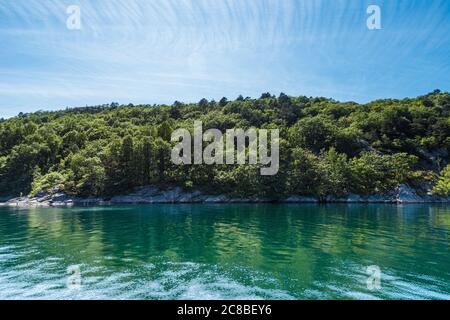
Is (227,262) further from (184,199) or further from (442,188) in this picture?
(442,188)

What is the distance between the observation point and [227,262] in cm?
1830

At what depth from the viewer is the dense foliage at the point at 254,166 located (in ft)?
243

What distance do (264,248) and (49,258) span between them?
12.7m

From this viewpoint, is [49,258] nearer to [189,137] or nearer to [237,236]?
[237,236]

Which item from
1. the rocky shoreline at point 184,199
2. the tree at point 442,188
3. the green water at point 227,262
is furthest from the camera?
the tree at point 442,188

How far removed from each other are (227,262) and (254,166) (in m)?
54.8

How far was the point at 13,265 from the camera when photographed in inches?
709

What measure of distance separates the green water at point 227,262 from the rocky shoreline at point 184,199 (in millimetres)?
40893

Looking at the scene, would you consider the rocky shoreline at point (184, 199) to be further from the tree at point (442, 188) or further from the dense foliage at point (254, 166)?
the dense foliage at point (254, 166)

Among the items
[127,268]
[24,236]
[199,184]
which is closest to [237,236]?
[127,268]

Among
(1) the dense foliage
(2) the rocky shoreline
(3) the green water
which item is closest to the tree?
(1) the dense foliage

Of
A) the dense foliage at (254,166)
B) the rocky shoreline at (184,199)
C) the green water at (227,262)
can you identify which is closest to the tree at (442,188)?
the dense foliage at (254,166)

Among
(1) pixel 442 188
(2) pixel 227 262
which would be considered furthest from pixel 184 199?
(2) pixel 227 262

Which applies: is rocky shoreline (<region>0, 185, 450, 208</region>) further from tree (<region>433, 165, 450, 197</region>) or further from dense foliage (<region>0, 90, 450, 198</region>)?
dense foliage (<region>0, 90, 450, 198</region>)
